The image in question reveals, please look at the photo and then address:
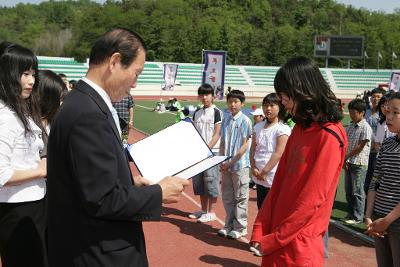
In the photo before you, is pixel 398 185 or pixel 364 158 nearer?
pixel 398 185

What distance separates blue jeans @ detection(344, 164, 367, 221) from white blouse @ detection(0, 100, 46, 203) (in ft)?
16.8

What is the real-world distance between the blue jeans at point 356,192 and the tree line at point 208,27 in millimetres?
57120

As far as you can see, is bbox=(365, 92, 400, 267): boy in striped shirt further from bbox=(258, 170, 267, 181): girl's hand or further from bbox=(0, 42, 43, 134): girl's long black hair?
bbox=(0, 42, 43, 134): girl's long black hair

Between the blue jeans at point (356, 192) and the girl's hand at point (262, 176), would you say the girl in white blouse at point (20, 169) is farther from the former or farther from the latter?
the blue jeans at point (356, 192)

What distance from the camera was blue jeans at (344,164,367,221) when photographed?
675 centimetres

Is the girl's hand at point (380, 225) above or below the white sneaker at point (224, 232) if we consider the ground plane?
above

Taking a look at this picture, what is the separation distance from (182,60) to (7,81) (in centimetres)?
6774

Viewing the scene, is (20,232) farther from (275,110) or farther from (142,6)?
(142,6)

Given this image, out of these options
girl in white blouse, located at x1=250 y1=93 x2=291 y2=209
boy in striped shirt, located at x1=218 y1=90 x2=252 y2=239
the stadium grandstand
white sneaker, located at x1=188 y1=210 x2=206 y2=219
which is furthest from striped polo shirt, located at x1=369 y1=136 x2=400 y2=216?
the stadium grandstand

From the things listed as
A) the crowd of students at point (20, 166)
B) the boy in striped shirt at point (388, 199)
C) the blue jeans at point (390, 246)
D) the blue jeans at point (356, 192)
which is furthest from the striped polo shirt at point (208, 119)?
the crowd of students at point (20, 166)

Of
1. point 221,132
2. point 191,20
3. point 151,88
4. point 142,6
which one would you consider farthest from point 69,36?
point 221,132

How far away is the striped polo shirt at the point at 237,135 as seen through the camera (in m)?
5.96

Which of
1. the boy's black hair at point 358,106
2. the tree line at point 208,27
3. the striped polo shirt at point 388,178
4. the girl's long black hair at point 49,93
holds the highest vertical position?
the tree line at point 208,27

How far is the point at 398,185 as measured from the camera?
3508 millimetres
